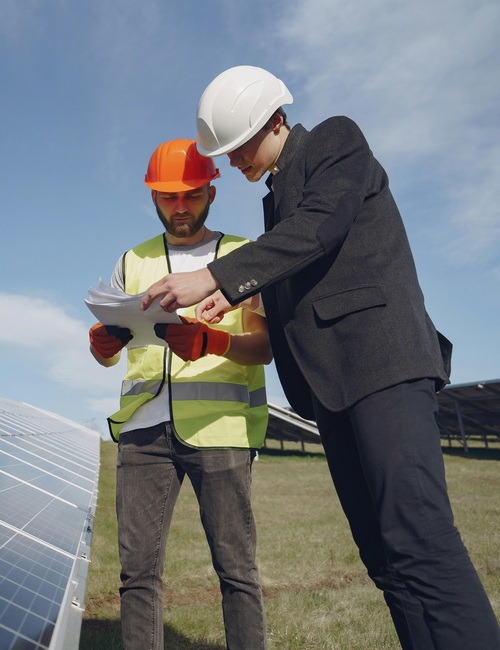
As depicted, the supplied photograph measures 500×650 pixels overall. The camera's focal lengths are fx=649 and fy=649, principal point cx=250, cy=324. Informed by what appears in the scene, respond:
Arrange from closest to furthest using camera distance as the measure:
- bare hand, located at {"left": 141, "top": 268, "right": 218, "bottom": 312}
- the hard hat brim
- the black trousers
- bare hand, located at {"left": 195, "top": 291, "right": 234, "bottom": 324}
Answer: the black trousers
bare hand, located at {"left": 141, "top": 268, "right": 218, "bottom": 312}
bare hand, located at {"left": 195, "top": 291, "right": 234, "bottom": 324}
the hard hat brim

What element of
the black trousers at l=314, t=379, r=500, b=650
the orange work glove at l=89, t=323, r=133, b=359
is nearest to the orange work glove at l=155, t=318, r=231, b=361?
the orange work glove at l=89, t=323, r=133, b=359

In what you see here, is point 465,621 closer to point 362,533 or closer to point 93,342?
point 362,533

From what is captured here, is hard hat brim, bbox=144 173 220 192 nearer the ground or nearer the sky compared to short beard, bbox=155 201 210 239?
nearer the sky

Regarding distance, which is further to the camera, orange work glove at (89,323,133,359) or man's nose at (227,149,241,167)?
orange work glove at (89,323,133,359)

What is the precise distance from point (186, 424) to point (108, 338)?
490 mm

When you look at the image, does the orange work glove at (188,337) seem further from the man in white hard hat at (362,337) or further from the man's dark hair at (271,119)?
the man's dark hair at (271,119)

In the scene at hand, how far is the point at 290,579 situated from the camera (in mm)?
5180

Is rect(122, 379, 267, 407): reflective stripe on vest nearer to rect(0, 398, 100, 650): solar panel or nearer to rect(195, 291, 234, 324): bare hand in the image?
rect(195, 291, 234, 324): bare hand

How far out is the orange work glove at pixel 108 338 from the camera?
2.68 meters

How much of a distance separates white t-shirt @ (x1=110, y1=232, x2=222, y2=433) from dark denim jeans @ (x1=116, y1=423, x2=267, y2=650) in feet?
0.16

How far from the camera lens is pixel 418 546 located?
5.89 ft

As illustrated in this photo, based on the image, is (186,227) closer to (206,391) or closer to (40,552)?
(206,391)

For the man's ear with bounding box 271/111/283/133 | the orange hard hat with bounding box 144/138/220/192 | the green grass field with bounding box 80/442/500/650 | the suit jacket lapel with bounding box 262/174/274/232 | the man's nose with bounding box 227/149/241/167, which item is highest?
the orange hard hat with bounding box 144/138/220/192

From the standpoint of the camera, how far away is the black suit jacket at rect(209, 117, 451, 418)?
6.49 feet
